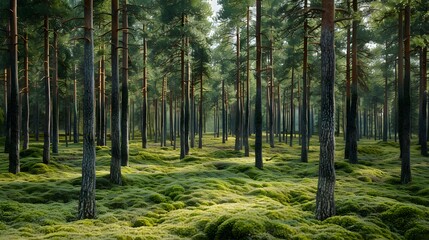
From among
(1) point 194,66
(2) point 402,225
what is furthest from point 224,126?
(2) point 402,225

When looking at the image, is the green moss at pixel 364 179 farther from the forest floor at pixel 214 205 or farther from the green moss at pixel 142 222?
the green moss at pixel 142 222

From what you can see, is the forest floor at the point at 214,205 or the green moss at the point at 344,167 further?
the green moss at the point at 344,167

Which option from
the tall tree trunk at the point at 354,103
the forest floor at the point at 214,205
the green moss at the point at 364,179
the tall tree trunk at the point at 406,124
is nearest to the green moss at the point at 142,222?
the forest floor at the point at 214,205

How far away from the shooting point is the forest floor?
9.32m

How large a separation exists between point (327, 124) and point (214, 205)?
17.6 ft

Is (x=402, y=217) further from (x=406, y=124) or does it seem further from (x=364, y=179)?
(x=364, y=179)

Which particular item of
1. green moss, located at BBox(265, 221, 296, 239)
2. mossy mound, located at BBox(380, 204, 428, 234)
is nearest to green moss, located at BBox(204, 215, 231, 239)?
green moss, located at BBox(265, 221, 296, 239)

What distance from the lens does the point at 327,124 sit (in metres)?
10.6

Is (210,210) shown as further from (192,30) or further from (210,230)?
(192,30)

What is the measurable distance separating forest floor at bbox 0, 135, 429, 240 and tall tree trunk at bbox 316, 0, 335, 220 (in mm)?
618

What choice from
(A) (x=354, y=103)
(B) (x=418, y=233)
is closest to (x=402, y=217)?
(B) (x=418, y=233)

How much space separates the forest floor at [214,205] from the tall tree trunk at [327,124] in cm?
62

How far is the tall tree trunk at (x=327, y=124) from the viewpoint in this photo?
34.5 feet

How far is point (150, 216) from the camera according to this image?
38.7ft
